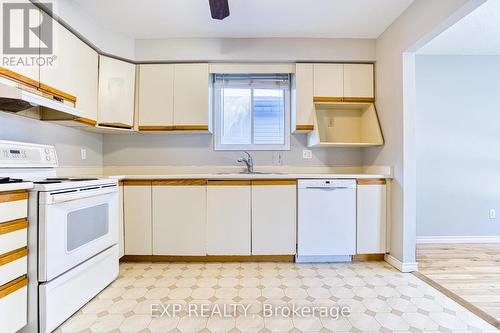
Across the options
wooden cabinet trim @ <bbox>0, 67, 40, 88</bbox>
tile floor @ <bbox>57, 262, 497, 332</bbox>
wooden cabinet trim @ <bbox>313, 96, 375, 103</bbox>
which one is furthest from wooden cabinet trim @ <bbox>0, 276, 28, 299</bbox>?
wooden cabinet trim @ <bbox>313, 96, 375, 103</bbox>

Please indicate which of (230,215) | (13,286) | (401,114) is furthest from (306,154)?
(13,286)

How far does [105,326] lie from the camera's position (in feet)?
4.84

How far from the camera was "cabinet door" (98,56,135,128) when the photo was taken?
2457 millimetres

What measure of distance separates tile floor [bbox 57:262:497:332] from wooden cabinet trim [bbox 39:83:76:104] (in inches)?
61.4

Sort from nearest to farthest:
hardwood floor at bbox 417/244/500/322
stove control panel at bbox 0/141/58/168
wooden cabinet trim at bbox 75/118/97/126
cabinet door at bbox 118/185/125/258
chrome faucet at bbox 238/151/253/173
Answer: stove control panel at bbox 0/141/58/168
hardwood floor at bbox 417/244/500/322
wooden cabinet trim at bbox 75/118/97/126
cabinet door at bbox 118/185/125/258
chrome faucet at bbox 238/151/253/173

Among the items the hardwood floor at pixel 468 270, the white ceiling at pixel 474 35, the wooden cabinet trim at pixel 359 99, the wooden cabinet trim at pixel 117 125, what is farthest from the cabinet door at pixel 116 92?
the hardwood floor at pixel 468 270

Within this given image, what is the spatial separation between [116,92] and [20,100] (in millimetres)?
1029

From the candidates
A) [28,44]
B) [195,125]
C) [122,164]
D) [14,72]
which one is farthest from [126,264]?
[28,44]

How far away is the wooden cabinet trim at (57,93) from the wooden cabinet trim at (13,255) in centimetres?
115

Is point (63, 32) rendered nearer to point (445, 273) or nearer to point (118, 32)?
point (118, 32)

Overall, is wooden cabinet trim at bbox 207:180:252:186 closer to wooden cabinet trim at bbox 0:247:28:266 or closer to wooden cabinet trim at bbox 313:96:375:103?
wooden cabinet trim at bbox 313:96:375:103

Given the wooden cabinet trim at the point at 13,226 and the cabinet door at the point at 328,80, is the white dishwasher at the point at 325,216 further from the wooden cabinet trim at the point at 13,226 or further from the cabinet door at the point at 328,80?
the wooden cabinet trim at the point at 13,226

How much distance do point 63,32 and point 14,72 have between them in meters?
0.62

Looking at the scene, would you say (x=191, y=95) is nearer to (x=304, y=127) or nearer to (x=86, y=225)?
(x=304, y=127)
